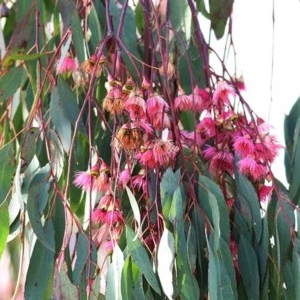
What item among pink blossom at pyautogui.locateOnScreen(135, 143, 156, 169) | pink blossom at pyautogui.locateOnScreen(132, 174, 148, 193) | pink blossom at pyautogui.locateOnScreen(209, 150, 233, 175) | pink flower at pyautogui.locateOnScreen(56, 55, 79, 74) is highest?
pink flower at pyautogui.locateOnScreen(56, 55, 79, 74)

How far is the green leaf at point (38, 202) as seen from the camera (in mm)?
1159

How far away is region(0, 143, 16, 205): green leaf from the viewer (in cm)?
127

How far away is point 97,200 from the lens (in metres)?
1.30

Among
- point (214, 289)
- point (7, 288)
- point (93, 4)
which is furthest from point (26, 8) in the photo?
point (214, 289)

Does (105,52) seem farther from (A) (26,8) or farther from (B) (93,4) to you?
→ (A) (26,8)

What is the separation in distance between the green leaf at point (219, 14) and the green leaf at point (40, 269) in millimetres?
459

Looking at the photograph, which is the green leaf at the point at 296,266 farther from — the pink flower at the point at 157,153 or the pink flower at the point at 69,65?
the pink flower at the point at 69,65

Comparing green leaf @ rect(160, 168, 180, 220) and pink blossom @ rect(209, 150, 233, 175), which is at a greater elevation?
pink blossom @ rect(209, 150, 233, 175)

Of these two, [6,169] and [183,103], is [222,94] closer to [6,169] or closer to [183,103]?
[183,103]

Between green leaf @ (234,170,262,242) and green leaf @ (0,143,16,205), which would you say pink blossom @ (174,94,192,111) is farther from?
green leaf @ (0,143,16,205)

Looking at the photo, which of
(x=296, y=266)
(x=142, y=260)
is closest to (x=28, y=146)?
(x=142, y=260)

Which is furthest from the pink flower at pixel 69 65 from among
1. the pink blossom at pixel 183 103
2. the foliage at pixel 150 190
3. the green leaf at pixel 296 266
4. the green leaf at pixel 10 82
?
the green leaf at pixel 296 266

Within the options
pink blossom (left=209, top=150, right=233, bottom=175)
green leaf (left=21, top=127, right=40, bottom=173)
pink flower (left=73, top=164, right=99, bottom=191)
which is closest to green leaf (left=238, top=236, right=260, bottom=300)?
pink blossom (left=209, top=150, right=233, bottom=175)

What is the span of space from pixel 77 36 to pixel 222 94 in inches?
10.4
